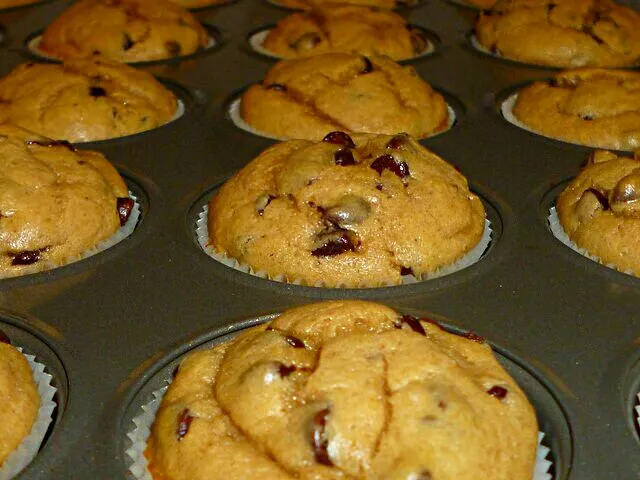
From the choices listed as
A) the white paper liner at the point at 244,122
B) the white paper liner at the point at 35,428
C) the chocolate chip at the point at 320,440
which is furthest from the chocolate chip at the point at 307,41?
the chocolate chip at the point at 320,440

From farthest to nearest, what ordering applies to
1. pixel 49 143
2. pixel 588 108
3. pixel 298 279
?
pixel 588 108 < pixel 49 143 < pixel 298 279

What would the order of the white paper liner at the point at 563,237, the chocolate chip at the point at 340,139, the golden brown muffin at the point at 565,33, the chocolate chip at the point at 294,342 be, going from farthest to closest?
the golden brown muffin at the point at 565,33 → the chocolate chip at the point at 340,139 → the white paper liner at the point at 563,237 → the chocolate chip at the point at 294,342

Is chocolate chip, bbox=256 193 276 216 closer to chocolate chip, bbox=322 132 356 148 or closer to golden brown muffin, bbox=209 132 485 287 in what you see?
golden brown muffin, bbox=209 132 485 287

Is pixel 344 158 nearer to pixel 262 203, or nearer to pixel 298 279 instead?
pixel 262 203

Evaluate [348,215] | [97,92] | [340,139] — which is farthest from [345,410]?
[97,92]

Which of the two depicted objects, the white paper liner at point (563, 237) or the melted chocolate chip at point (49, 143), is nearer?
the white paper liner at point (563, 237)

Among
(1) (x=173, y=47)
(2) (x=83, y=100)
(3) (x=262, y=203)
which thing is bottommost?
(1) (x=173, y=47)

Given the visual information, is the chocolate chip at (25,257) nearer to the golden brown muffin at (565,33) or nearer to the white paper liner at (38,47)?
the white paper liner at (38,47)

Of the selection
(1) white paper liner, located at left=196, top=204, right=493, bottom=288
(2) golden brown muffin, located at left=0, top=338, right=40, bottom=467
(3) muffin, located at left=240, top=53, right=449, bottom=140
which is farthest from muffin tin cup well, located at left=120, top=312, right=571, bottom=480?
(3) muffin, located at left=240, top=53, right=449, bottom=140
